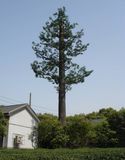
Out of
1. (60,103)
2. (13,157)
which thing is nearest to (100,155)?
(13,157)

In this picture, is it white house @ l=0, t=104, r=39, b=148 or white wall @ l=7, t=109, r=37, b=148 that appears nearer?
white house @ l=0, t=104, r=39, b=148

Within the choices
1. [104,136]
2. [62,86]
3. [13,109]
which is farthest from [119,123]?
[13,109]

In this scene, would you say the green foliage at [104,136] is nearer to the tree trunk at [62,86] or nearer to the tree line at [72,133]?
the tree line at [72,133]

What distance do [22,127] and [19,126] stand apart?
61 centimetres

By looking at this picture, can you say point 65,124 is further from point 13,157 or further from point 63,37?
point 13,157

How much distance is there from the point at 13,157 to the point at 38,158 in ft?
4.72

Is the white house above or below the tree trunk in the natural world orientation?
below

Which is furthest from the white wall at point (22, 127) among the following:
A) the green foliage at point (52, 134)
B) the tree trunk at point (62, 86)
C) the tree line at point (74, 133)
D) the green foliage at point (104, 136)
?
the green foliage at point (104, 136)

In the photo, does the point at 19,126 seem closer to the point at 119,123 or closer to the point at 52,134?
the point at 52,134

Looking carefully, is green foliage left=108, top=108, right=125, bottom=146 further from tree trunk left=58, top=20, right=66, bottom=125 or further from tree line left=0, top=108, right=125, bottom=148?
tree trunk left=58, top=20, right=66, bottom=125

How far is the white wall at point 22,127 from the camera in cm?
3659

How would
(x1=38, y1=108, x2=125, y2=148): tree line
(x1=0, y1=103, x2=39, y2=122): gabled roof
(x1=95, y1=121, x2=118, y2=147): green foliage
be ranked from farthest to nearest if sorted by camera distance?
(x1=95, y1=121, x2=118, y2=147): green foliage
(x1=0, y1=103, x2=39, y2=122): gabled roof
(x1=38, y1=108, x2=125, y2=148): tree line

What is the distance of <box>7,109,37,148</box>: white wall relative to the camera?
3659 cm

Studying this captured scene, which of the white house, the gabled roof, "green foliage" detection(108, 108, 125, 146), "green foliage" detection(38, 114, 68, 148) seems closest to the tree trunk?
"green foliage" detection(38, 114, 68, 148)
